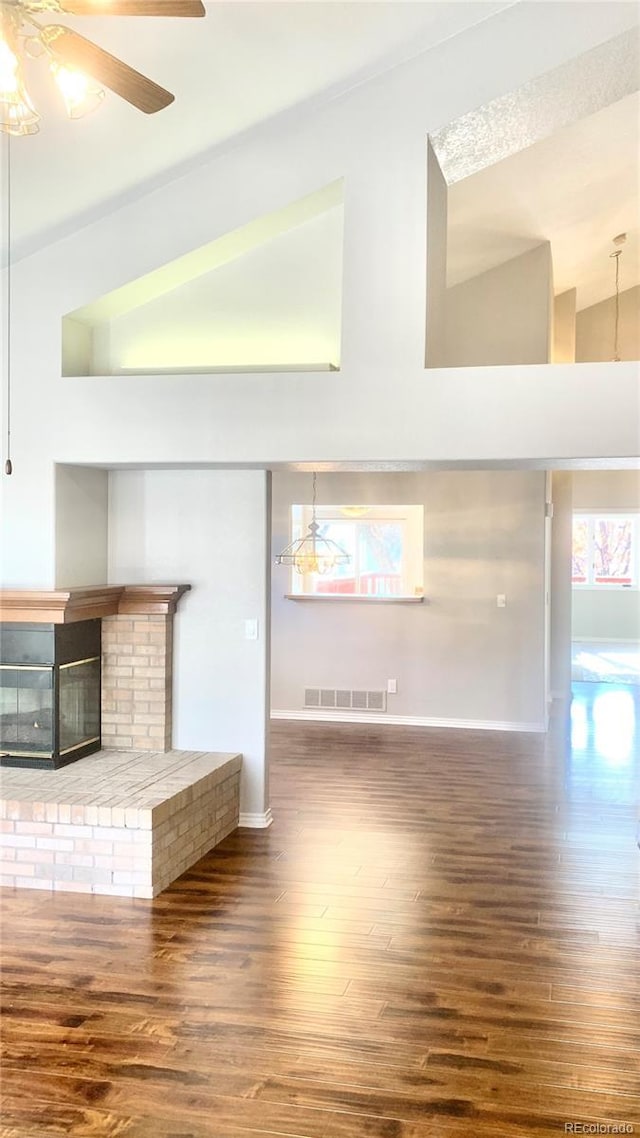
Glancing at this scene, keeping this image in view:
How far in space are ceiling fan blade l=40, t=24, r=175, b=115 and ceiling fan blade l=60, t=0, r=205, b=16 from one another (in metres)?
0.06

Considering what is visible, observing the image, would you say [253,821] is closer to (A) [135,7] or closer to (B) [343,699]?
(B) [343,699]

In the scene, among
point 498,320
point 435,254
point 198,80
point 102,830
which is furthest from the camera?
point 498,320

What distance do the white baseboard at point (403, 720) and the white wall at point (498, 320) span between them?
3.10 metres

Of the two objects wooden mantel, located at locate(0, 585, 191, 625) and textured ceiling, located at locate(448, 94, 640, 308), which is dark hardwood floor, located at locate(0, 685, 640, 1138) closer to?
wooden mantel, located at locate(0, 585, 191, 625)

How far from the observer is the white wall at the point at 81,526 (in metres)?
4.75

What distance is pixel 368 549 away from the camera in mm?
8664

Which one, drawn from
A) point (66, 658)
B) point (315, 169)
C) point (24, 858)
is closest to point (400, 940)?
point (24, 858)

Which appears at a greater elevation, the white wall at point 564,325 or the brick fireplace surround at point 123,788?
the white wall at point 564,325

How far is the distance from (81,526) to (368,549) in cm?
414

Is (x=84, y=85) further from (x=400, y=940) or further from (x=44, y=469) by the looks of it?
→ (x=400, y=940)

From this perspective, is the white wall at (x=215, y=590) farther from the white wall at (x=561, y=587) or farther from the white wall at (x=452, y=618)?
the white wall at (x=561, y=587)

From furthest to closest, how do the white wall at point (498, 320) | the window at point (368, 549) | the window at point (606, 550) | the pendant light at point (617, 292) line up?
1. the window at point (606, 550)
2. the window at point (368, 549)
3. the pendant light at point (617, 292)
4. the white wall at point (498, 320)

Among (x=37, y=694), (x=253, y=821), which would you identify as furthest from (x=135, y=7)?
(x=253, y=821)

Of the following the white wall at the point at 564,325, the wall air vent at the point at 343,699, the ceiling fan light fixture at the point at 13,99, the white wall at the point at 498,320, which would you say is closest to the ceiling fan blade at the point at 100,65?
the ceiling fan light fixture at the point at 13,99
